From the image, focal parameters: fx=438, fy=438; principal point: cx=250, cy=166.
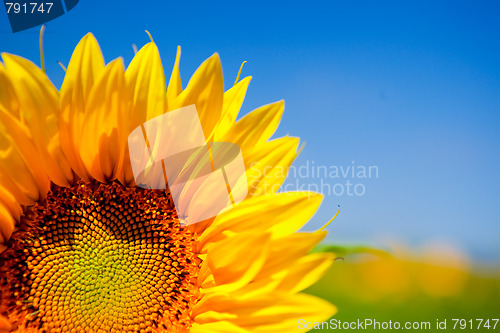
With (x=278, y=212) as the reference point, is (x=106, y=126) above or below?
above

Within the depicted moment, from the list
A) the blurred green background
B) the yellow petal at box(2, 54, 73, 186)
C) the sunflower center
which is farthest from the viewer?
the blurred green background

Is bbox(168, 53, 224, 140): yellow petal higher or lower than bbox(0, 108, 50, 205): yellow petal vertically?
higher

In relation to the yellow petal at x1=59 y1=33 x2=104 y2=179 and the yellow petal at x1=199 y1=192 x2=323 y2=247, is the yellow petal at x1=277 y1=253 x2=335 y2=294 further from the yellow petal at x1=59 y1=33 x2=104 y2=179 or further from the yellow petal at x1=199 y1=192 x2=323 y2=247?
the yellow petal at x1=59 y1=33 x2=104 y2=179

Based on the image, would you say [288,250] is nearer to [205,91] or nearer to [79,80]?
[205,91]

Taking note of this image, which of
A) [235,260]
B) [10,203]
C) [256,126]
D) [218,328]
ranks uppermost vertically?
[256,126]

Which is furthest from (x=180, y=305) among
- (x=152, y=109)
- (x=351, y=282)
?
(x=351, y=282)

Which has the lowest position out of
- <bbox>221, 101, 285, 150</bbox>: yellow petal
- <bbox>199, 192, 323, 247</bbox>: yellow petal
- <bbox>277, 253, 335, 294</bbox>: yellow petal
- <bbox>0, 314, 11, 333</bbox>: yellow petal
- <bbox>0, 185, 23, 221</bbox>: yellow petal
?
<bbox>0, 314, 11, 333</bbox>: yellow petal

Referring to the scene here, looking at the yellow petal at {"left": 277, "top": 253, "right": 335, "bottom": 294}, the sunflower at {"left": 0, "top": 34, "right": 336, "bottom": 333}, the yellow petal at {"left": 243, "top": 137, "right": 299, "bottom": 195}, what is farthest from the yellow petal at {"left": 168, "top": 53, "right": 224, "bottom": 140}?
the yellow petal at {"left": 277, "top": 253, "right": 335, "bottom": 294}

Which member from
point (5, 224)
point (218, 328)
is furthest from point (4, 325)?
point (218, 328)
